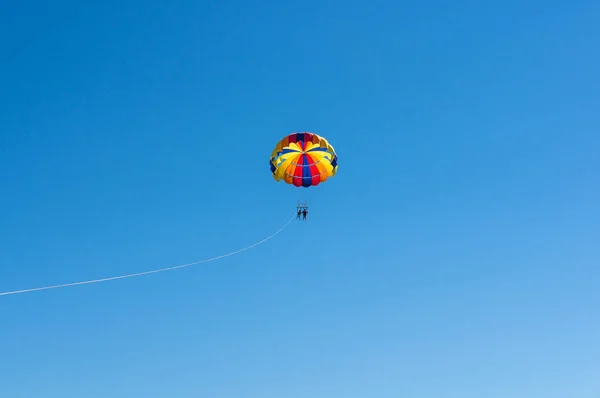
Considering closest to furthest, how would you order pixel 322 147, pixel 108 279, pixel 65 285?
pixel 65 285 < pixel 108 279 < pixel 322 147

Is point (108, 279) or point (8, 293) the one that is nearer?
point (8, 293)

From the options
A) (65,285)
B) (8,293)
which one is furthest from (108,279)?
(8,293)

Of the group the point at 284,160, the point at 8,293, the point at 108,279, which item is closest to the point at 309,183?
the point at 284,160

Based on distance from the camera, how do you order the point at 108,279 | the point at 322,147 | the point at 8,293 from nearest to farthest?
the point at 8,293 < the point at 108,279 < the point at 322,147

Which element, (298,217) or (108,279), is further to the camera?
(298,217)

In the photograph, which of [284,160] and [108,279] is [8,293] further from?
[284,160]

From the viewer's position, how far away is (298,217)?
44438mm

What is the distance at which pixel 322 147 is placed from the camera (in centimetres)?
4266

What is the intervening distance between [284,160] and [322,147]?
3.38 meters

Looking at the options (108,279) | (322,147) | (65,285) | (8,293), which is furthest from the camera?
(322,147)

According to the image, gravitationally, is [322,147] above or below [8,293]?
above

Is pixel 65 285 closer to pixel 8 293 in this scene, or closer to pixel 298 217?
pixel 8 293

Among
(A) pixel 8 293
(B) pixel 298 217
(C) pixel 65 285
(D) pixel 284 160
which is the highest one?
(D) pixel 284 160

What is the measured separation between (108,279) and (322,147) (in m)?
22.5
